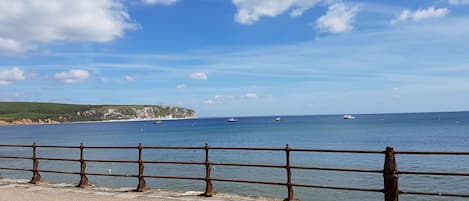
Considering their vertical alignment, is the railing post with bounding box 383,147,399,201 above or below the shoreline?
above

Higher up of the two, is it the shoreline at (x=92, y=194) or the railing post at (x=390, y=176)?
the railing post at (x=390, y=176)

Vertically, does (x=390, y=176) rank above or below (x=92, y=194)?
above

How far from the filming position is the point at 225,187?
19.3 m

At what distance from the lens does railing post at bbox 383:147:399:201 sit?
285 inches

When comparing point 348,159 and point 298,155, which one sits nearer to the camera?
point 348,159

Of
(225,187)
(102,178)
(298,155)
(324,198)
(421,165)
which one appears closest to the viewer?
(324,198)

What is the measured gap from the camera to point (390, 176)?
727cm

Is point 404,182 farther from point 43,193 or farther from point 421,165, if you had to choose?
point 43,193

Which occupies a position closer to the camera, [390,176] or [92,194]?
[390,176]

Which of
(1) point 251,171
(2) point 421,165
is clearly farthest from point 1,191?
(2) point 421,165

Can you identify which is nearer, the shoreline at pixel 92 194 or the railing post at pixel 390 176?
the railing post at pixel 390 176

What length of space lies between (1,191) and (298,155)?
26717mm

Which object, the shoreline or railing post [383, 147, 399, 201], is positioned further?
the shoreline

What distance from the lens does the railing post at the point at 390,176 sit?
23.7ft
